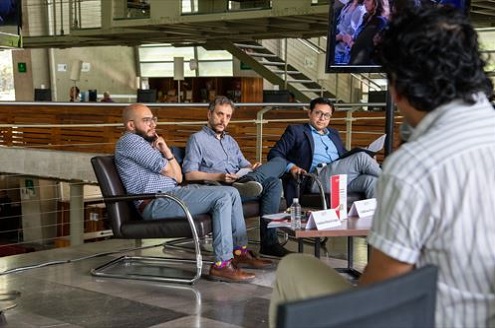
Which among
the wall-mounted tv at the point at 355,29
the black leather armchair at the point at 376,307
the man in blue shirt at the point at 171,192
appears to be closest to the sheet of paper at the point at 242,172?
the man in blue shirt at the point at 171,192

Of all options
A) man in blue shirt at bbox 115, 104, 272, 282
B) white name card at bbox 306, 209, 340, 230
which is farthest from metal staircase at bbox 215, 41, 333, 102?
white name card at bbox 306, 209, 340, 230

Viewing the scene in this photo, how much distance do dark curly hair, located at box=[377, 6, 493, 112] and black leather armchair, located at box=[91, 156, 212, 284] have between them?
259 centimetres

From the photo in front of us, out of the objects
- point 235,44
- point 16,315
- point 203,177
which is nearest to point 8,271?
point 16,315

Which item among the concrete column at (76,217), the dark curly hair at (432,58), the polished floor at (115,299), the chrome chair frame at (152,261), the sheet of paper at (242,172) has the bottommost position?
the concrete column at (76,217)

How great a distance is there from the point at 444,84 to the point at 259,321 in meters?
2.19

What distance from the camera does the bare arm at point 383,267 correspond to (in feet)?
5.01

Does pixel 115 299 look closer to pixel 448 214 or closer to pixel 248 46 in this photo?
pixel 448 214

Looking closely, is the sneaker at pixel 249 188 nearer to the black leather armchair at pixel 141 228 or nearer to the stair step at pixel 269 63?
the black leather armchair at pixel 141 228

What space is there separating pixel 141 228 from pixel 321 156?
169cm

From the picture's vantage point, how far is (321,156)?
5.38m

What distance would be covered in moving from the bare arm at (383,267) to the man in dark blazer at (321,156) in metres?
3.53

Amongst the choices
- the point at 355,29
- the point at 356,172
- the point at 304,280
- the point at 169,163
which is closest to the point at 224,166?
the point at 169,163

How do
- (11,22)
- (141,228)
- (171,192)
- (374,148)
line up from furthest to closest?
(11,22), (374,148), (171,192), (141,228)

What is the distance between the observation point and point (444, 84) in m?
1.58
